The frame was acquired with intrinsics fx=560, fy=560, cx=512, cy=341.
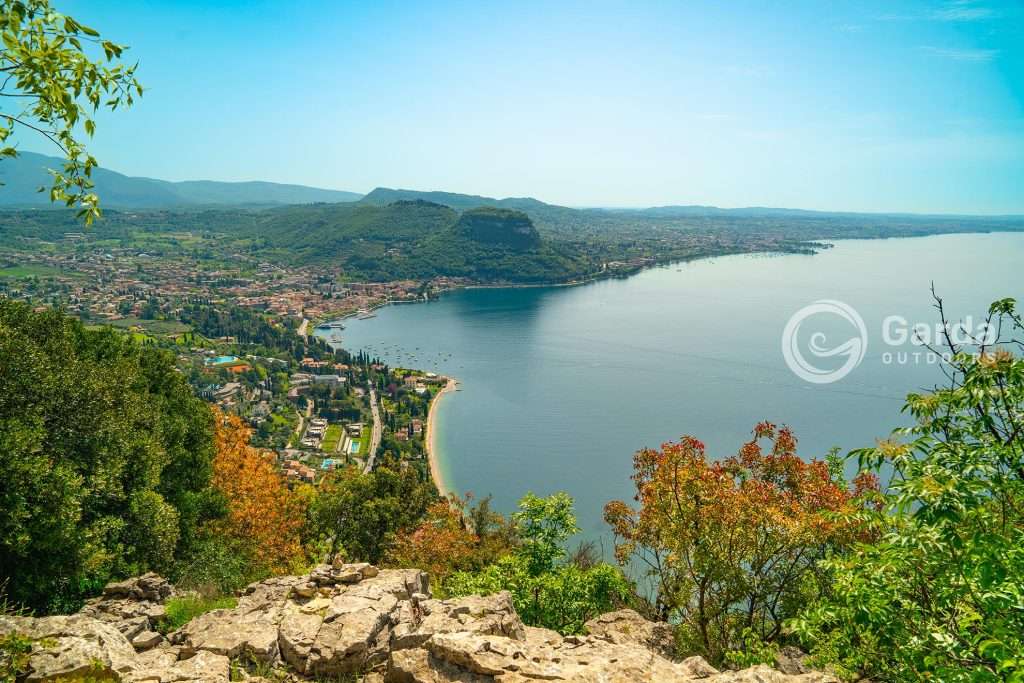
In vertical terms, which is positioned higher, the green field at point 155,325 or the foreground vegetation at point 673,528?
the foreground vegetation at point 673,528

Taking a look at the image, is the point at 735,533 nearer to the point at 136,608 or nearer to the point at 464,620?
the point at 464,620

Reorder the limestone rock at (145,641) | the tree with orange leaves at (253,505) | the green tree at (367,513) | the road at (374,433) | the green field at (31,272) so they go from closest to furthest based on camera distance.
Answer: the limestone rock at (145,641), the tree with orange leaves at (253,505), the green tree at (367,513), the road at (374,433), the green field at (31,272)

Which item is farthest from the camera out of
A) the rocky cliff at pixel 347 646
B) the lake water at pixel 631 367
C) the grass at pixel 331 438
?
the grass at pixel 331 438

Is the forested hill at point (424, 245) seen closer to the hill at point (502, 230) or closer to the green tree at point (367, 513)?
the hill at point (502, 230)

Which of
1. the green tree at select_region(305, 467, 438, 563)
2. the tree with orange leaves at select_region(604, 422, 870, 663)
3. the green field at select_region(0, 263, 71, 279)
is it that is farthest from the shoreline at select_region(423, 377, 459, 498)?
the green field at select_region(0, 263, 71, 279)

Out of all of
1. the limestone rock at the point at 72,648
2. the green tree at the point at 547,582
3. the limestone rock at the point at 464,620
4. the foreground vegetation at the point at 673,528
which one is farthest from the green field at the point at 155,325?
the limestone rock at the point at 464,620

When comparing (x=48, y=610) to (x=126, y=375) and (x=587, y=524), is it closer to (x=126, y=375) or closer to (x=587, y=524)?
(x=126, y=375)
